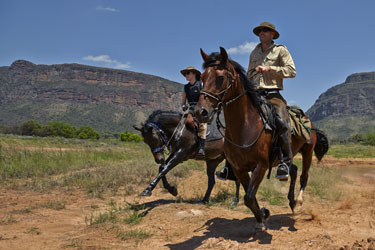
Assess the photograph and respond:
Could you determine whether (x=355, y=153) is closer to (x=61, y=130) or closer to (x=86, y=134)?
(x=86, y=134)

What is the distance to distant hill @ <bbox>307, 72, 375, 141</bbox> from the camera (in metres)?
119

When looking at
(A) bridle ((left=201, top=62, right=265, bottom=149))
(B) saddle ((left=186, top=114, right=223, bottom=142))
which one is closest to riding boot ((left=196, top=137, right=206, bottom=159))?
(B) saddle ((left=186, top=114, right=223, bottom=142))

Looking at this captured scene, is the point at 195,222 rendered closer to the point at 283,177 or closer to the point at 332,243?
the point at 283,177

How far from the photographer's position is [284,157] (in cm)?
497

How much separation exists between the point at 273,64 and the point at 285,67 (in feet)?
0.93

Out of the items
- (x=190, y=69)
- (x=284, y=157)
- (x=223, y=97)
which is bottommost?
(x=284, y=157)

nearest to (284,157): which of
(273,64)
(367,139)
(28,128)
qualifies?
(273,64)

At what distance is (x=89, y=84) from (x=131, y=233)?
560 feet

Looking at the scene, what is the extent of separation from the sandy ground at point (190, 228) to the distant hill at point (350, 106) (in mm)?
115332

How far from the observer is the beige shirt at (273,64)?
17.4 feet

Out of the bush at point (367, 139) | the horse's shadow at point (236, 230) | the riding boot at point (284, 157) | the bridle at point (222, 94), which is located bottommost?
the horse's shadow at point (236, 230)

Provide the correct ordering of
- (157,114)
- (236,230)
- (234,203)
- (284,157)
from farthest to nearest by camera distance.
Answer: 1. (157,114)
2. (234,203)
3. (236,230)
4. (284,157)

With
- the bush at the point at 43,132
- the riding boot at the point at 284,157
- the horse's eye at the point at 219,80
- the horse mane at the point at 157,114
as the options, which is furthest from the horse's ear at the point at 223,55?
the bush at the point at 43,132

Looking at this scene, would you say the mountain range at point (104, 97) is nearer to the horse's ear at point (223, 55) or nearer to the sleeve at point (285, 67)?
the sleeve at point (285, 67)
